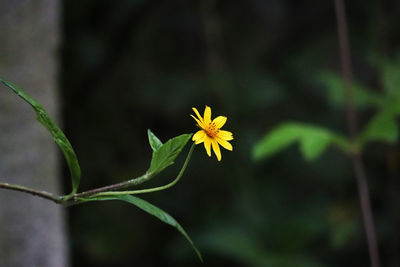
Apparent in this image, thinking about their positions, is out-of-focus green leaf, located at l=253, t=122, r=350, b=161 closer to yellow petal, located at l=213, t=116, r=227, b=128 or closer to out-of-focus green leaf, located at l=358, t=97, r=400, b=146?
out-of-focus green leaf, located at l=358, t=97, r=400, b=146

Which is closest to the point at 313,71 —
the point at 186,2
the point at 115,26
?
the point at 186,2

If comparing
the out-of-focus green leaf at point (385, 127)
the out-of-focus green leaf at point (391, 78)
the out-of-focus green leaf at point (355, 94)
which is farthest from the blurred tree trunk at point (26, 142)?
the out-of-focus green leaf at point (391, 78)

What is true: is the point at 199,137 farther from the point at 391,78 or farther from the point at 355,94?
the point at 391,78

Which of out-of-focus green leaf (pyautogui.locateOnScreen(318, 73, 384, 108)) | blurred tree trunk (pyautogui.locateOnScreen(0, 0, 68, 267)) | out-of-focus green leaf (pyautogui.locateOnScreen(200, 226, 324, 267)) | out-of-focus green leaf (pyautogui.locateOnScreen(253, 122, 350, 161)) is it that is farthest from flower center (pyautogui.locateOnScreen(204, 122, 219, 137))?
out-of-focus green leaf (pyautogui.locateOnScreen(200, 226, 324, 267))

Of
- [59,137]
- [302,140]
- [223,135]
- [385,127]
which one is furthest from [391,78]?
[59,137]

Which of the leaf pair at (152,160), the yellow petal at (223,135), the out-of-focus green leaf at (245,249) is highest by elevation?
the out-of-focus green leaf at (245,249)

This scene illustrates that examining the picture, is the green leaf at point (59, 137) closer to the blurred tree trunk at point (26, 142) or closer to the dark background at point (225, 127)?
the blurred tree trunk at point (26, 142)
